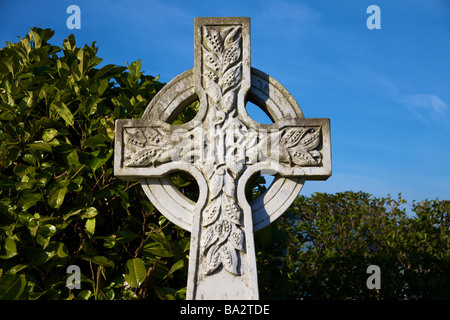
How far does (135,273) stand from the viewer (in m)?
3.00

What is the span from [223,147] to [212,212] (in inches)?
17.5

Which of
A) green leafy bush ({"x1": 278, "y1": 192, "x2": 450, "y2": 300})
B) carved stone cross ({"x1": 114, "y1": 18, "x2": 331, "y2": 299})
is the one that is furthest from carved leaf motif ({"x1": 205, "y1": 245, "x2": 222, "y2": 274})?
green leafy bush ({"x1": 278, "y1": 192, "x2": 450, "y2": 300})

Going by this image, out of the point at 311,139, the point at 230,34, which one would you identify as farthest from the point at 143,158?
the point at 311,139

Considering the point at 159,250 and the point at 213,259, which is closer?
the point at 213,259

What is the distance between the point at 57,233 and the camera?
3.13m

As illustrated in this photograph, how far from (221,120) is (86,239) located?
51.2 inches

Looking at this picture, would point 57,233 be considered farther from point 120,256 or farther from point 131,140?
point 131,140

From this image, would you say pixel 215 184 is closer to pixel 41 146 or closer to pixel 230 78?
pixel 230 78

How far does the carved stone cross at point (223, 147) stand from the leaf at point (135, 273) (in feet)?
1.44

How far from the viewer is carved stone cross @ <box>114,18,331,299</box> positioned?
2861 mm

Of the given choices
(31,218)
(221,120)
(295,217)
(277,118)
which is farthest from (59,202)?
(295,217)

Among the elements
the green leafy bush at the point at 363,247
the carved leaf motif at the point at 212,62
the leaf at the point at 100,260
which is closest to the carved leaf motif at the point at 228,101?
the carved leaf motif at the point at 212,62

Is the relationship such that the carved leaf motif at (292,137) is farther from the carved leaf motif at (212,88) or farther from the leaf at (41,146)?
the leaf at (41,146)
